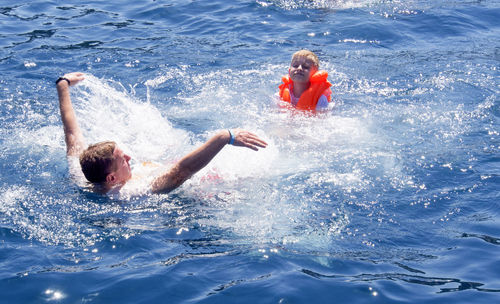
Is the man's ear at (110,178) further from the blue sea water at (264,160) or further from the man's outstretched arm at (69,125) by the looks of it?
the man's outstretched arm at (69,125)

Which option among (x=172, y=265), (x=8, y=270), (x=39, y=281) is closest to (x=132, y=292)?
(x=172, y=265)

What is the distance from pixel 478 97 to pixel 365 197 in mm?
3816

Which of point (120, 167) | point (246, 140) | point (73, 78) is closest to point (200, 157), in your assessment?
point (246, 140)

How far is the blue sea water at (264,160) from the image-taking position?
5.01 metres

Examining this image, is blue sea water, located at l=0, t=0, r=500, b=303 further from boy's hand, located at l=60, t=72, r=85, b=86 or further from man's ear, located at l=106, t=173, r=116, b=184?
boy's hand, located at l=60, t=72, r=85, b=86

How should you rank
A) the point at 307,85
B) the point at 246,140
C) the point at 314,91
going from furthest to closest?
the point at 307,85, the point at 314,91, the point at 246,140

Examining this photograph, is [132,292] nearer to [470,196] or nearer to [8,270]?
[8,270]

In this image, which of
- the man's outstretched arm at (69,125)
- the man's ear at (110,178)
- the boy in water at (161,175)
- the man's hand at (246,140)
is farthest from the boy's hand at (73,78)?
the man's hand at (246,140)

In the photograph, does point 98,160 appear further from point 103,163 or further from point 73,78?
point 73,78

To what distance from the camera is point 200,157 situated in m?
5.68

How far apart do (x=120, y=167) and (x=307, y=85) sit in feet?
13.4

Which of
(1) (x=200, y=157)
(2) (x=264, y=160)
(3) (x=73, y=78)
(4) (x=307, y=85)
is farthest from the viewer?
(4) (x=307, y=85)

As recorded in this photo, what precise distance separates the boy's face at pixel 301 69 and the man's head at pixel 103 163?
12.6 ft

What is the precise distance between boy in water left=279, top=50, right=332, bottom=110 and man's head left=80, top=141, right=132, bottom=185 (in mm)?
3762
